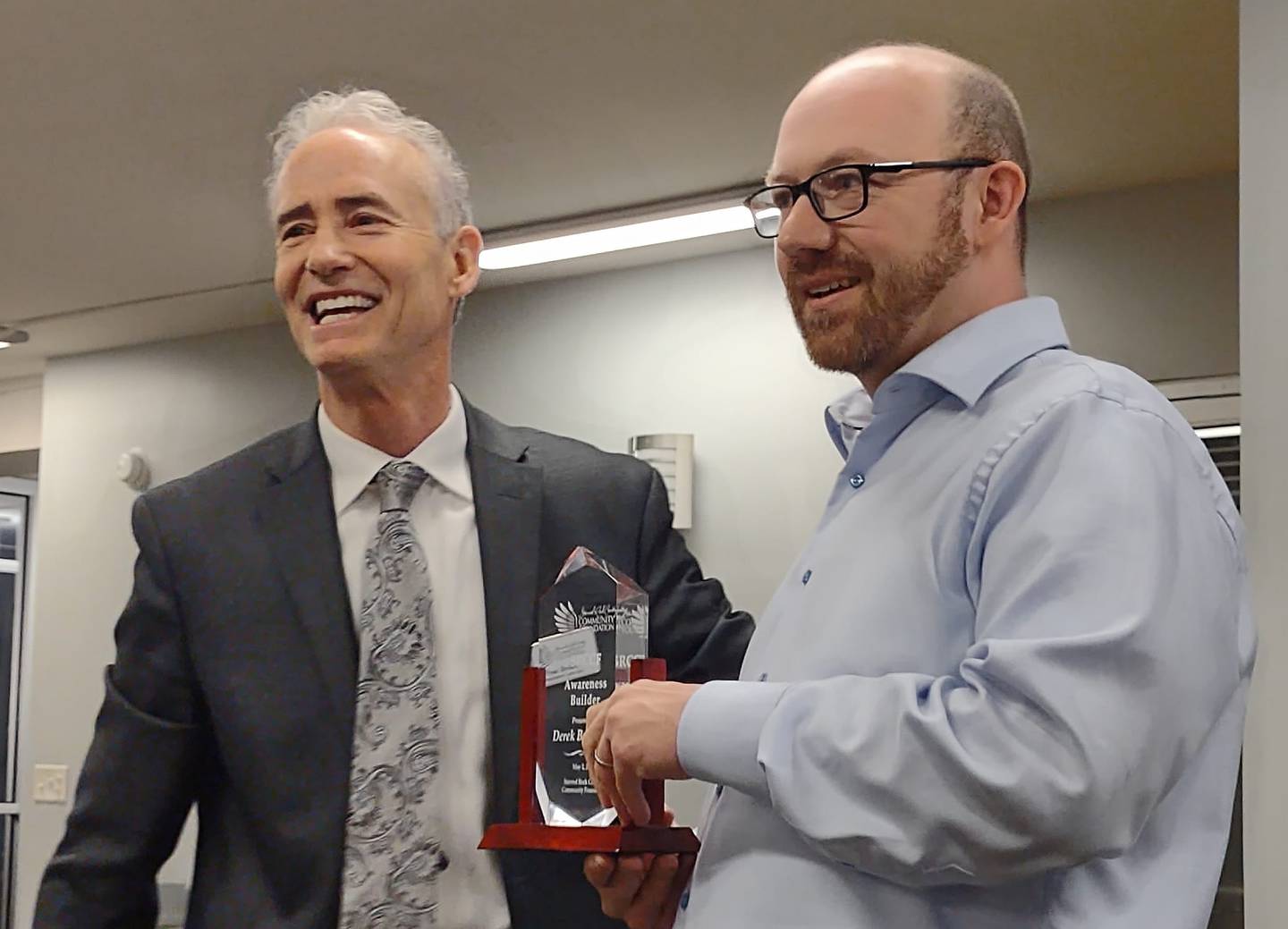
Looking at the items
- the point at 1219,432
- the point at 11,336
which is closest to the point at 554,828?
the point at 1219,432

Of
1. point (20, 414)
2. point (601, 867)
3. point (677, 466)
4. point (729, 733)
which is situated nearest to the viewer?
point (729, 733)

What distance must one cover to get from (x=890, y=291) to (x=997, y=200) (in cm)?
11

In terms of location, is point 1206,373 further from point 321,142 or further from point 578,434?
point 321,142

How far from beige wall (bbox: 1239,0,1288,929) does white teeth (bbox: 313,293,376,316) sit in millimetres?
1587

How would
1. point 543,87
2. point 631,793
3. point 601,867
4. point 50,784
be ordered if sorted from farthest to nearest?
point 50,784 < point 543,87 < point 601,867 < point 631,793

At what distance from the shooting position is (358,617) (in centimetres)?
145

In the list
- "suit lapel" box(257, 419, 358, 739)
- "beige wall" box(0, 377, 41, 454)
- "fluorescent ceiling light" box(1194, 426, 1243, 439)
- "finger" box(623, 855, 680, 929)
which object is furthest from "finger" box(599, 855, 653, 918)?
"beige wall" box(0, 377, 41, 454)

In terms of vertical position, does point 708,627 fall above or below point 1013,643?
below

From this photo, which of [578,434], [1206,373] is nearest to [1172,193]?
[1206,373]

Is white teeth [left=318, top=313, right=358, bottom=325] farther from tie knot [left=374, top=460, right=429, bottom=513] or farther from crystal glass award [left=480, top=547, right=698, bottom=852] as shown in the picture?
crystal glass award [left=480, top=547, right=698, bottom=852]

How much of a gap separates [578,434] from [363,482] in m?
3.13

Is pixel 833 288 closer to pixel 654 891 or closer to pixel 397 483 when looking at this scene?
pixel 654 891

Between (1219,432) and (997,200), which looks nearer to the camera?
(997,200)

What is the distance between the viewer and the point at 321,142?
1501mm
